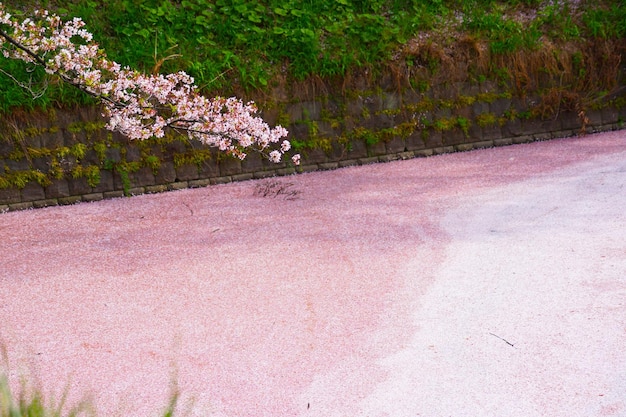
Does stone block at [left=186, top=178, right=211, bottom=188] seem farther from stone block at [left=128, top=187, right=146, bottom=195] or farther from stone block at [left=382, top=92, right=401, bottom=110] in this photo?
stone block at [left=382, top=92, right=401, bottom=110]

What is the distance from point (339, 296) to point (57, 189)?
4442mm

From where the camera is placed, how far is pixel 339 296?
5215 millimetres

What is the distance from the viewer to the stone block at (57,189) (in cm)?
847

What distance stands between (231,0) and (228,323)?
5834 millimetres

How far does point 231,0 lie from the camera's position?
970 centimetres

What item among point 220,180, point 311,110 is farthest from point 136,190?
point 311,110

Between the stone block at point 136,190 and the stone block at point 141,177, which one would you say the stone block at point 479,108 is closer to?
the stone block at point 141,177

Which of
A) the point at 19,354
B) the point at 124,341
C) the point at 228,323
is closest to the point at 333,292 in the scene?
the point at 228,323

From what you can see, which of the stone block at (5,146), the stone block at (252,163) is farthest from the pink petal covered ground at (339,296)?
the stone block at (5,146)

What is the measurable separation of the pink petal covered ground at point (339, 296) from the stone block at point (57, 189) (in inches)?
9.7

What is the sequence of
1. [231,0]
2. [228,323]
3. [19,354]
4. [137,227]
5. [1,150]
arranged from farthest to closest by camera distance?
[231,0] < [1,150] < [137,227] < [228,323] < [19,354]

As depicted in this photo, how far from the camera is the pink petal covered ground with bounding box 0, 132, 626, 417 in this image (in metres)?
3.86

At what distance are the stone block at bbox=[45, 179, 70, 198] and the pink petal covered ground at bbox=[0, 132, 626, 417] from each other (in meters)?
0.25

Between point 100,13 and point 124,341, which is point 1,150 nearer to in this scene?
point 100,13
